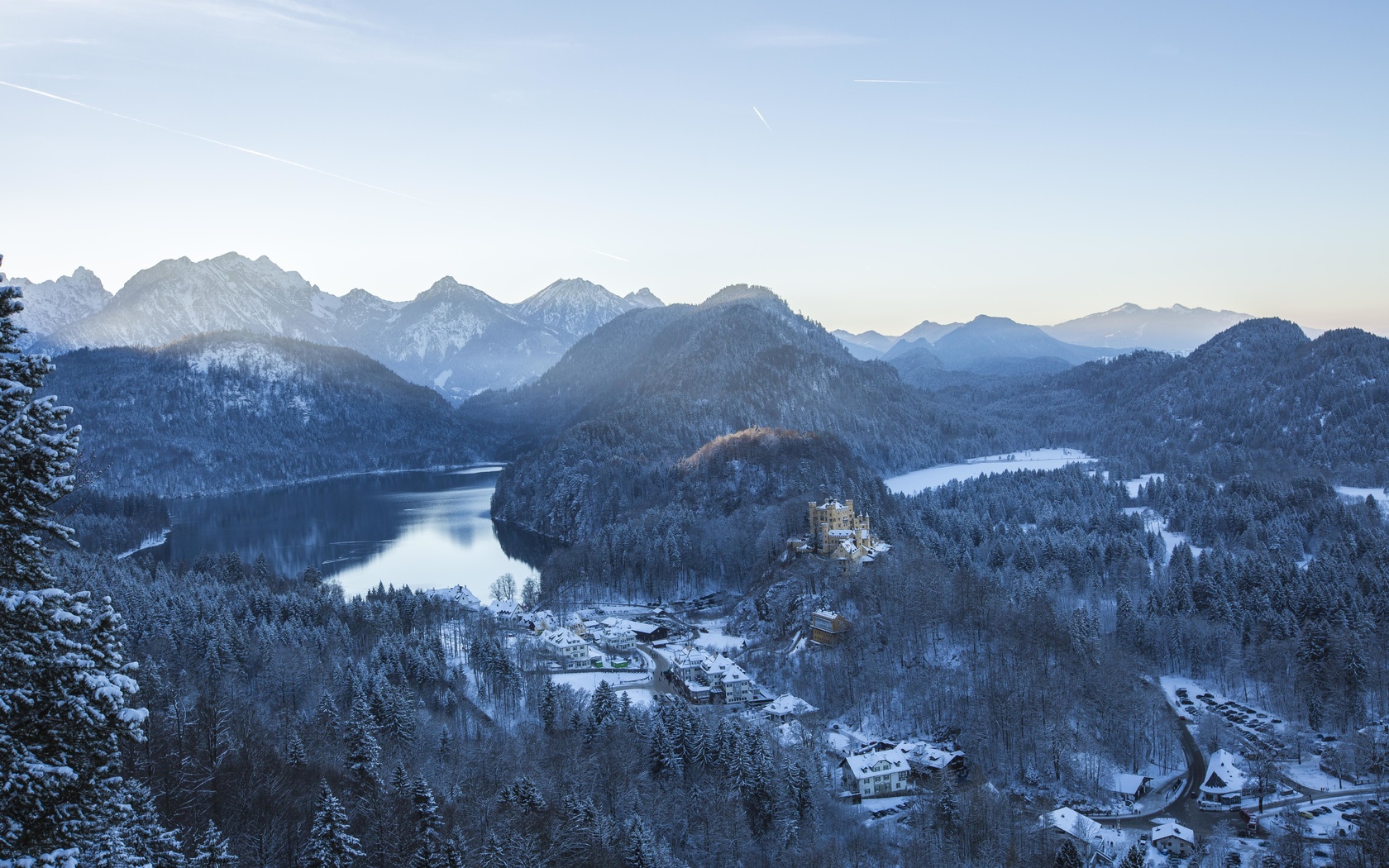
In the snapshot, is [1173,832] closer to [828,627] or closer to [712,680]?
[828,627]

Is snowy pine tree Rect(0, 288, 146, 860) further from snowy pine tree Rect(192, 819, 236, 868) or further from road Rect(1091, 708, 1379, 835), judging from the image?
road Rect(1091, 708, 1379, 835)

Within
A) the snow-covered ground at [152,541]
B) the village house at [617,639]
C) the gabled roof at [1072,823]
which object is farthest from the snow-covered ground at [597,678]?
the snow-covered ground at [152,541]

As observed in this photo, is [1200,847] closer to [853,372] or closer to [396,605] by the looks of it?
[396,605]

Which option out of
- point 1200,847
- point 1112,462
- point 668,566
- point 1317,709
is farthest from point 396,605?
point 1112,462

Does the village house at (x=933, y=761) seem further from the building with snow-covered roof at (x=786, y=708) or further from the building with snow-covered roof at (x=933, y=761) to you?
the building with snow-covered roof at (x=786, y=708)

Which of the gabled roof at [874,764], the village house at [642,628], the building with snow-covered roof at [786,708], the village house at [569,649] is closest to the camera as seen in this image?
the gabled roof at [874,764]

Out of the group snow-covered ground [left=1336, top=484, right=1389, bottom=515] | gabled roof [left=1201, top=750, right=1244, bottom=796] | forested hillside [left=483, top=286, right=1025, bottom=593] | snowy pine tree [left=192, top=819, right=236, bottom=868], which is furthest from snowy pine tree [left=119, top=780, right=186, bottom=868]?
snow-covered ground [left=1336, top=484, right=1389, bottom=515]

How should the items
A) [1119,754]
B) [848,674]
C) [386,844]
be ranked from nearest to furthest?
[386,844] → [1119,754] → [848,674]
